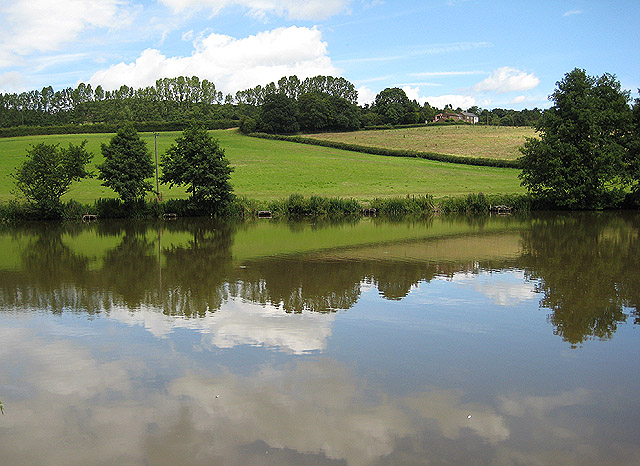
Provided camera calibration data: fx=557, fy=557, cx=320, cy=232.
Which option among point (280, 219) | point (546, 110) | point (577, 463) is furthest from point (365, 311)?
point (546, 110)

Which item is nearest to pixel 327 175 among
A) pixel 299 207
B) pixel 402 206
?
pixel 299 207

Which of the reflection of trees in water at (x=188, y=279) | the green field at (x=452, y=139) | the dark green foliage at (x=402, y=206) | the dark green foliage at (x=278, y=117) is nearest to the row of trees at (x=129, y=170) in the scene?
the dark green foliage at (x=402, y=206)

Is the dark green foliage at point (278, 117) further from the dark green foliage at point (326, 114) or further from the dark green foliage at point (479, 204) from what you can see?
the dark green foliage at point (479, 204)

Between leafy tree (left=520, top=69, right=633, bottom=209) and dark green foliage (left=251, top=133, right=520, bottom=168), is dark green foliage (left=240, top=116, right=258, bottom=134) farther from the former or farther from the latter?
leafy tree (left=520, top=69, right=633, bottom=209)

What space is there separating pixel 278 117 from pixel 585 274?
253 ft

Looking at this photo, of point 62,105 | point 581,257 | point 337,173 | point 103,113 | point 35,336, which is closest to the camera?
point 35,336

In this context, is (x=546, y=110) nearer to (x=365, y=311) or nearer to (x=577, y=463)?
(x=365, y=311)

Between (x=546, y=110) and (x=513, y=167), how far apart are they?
17.4m

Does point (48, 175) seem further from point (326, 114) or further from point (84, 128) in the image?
point (326, 114)

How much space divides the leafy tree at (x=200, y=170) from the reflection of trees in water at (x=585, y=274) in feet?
74.9

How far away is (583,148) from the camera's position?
44.3 metres

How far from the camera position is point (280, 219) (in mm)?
41562

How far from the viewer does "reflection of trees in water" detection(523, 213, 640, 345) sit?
13477 mm

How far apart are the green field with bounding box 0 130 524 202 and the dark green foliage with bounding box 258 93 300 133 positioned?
1450cm
